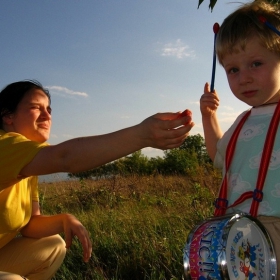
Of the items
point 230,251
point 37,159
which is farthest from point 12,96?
point 230,251

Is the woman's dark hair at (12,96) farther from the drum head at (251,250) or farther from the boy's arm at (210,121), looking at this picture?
the drum head at (251,250)

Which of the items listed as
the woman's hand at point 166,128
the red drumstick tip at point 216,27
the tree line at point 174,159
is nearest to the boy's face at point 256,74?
the red drumstick tip at point 216,27

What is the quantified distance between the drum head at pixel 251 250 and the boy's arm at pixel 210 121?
2.17ft

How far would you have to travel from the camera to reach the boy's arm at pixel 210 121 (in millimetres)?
2146

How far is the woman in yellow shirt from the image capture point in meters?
1.63

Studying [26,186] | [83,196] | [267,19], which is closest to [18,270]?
[26,186]

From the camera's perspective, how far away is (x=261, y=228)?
4.98 feet

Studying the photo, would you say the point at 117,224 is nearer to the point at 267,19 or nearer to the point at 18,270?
the point at 18,270

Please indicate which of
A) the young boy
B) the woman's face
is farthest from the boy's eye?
the woman's face

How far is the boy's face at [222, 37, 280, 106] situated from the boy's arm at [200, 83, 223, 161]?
0.34 metres

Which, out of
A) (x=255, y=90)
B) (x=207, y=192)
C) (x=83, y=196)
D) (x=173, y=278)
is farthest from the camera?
(x=83, y=196)

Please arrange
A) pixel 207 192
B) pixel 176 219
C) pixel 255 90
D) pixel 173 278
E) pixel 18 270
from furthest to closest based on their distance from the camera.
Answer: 1. pixel 207 192
2. pixel 176 219
3. pixel 173 278
4. pixel 18 270
5. pixel 255 90

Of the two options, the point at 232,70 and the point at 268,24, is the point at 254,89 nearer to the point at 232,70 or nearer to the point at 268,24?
the point at 232,70

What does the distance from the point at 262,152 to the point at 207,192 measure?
136 inches
